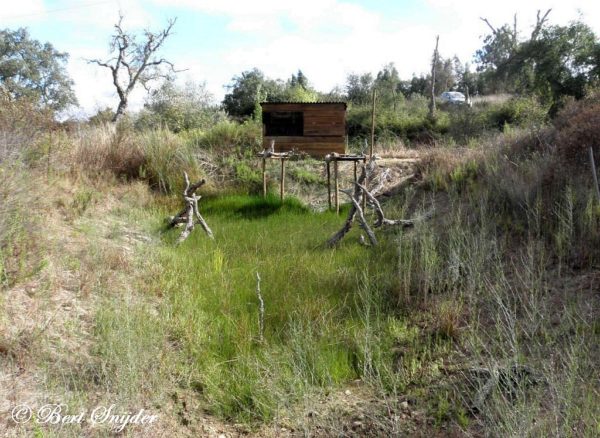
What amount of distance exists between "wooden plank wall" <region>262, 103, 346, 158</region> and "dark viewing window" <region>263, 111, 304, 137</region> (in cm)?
11

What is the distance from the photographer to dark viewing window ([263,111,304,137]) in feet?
42.8

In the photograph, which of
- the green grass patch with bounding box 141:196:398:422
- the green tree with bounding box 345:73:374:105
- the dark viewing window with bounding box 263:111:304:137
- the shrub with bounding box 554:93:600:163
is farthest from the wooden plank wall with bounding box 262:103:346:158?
the green tree with bounding box 345:73:374:105

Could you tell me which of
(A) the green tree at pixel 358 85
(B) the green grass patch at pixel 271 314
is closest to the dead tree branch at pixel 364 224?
(B) the green grass patch at pixel 271 314

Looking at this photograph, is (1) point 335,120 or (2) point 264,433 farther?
(1) point 335,120

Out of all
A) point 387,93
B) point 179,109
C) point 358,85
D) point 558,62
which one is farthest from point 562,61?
point 179,109

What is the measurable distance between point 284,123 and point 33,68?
2480 cm

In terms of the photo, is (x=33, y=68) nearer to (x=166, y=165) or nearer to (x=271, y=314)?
(x=166, y=165)

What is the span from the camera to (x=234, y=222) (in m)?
9.71

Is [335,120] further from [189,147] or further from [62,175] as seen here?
[62,175]

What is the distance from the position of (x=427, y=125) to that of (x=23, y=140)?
640 inches

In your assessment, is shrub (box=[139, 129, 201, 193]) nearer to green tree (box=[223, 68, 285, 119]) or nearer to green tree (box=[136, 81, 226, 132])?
green tree (box=[136, 81, 226, 132])

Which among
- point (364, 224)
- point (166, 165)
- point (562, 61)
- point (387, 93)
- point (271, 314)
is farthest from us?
point (387, 93)

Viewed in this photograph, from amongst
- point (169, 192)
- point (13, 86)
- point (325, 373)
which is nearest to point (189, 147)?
point (169, 192)

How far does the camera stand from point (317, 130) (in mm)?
13039
